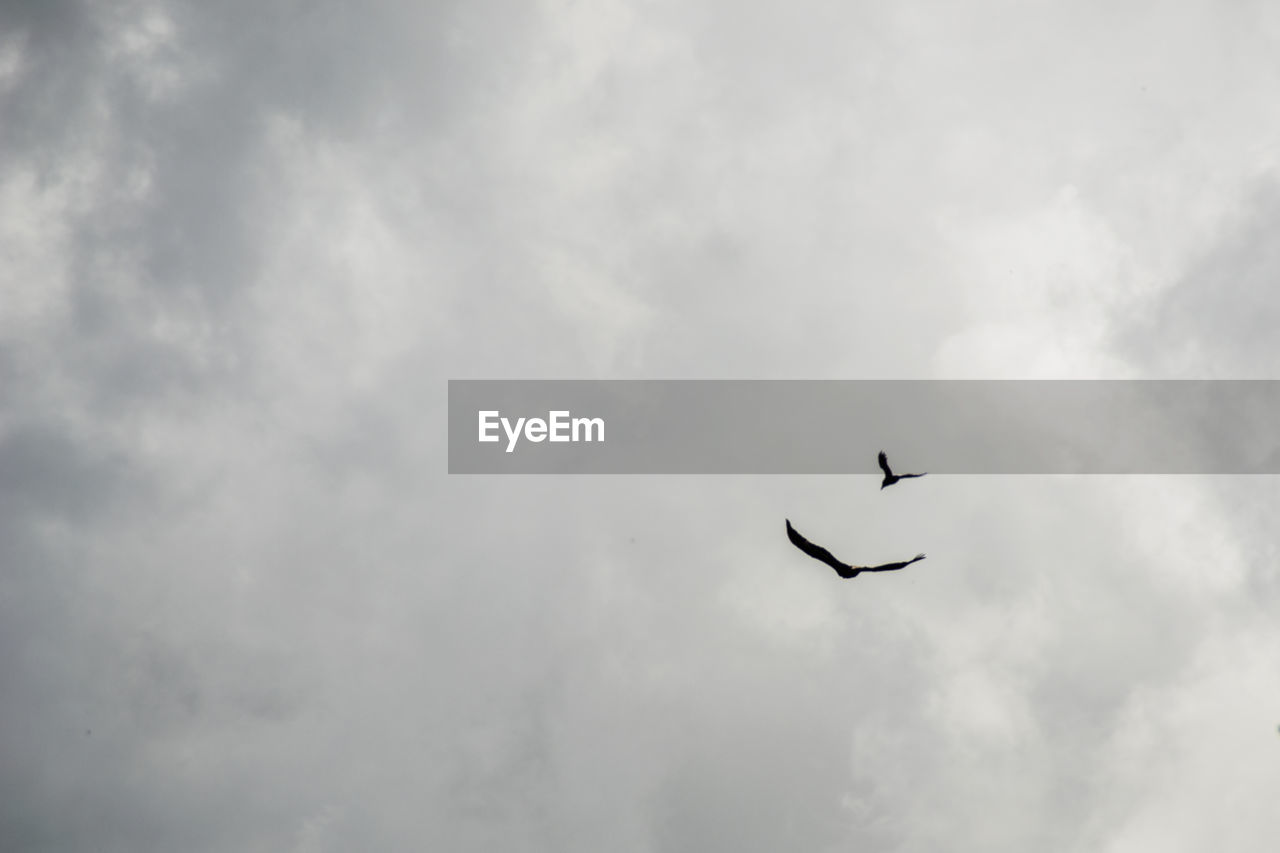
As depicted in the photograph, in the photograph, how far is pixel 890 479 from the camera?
40375mm

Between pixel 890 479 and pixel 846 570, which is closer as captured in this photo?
pixel 890 479

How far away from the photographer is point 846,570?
44.0m

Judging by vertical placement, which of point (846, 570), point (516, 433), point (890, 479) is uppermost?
point (516, 433)

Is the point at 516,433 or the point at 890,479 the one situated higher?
the point at 516,433

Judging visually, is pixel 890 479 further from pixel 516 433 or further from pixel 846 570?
pixel 516 433

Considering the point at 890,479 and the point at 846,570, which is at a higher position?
the point at 890,479

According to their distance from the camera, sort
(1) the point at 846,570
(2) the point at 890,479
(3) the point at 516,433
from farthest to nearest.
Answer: (3) the point at 516,433
(1) the point at 846,570
(2) the point at 890,479

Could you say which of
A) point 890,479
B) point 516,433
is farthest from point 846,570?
point 516,433

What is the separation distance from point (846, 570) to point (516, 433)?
28.4 m

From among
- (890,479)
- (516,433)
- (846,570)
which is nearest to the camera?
(890,479)

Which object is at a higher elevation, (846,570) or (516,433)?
(516,433)

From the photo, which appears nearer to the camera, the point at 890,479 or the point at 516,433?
the point at 890,479

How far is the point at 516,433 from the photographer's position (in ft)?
205
